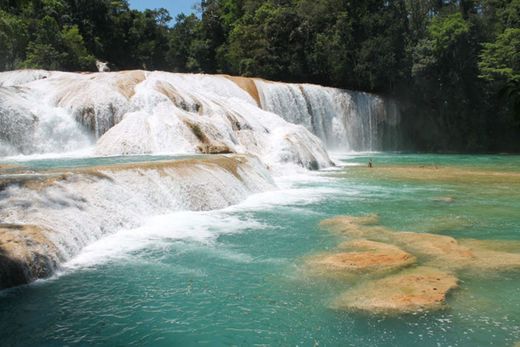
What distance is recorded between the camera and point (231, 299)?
696cm

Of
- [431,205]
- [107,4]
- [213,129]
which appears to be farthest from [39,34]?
[431,205]

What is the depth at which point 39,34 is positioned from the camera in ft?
141

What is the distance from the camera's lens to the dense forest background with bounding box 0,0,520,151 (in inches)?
1538

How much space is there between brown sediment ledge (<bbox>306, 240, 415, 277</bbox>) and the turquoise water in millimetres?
349

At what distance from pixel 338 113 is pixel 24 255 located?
102 ft

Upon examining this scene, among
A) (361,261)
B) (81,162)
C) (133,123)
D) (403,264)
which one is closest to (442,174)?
(133,123)

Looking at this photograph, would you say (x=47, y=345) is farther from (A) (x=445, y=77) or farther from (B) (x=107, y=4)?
(B) (x=107, y=4)

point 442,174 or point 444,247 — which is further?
point 442,174

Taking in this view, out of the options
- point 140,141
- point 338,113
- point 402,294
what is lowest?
point 402,294

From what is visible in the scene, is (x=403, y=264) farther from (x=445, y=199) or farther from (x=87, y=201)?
(x=445, y=199)

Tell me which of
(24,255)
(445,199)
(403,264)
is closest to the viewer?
(24,255)

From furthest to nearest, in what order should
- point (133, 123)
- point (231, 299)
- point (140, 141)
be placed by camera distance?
point (133, 123), point (140, 141), point (231, 299)

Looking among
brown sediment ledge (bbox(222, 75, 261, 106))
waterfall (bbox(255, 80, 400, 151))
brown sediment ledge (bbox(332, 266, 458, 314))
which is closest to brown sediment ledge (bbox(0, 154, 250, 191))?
brown sediment ledge (bbox(332, 266, 458, 314))

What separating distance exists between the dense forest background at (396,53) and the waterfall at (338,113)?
183 centimetres
